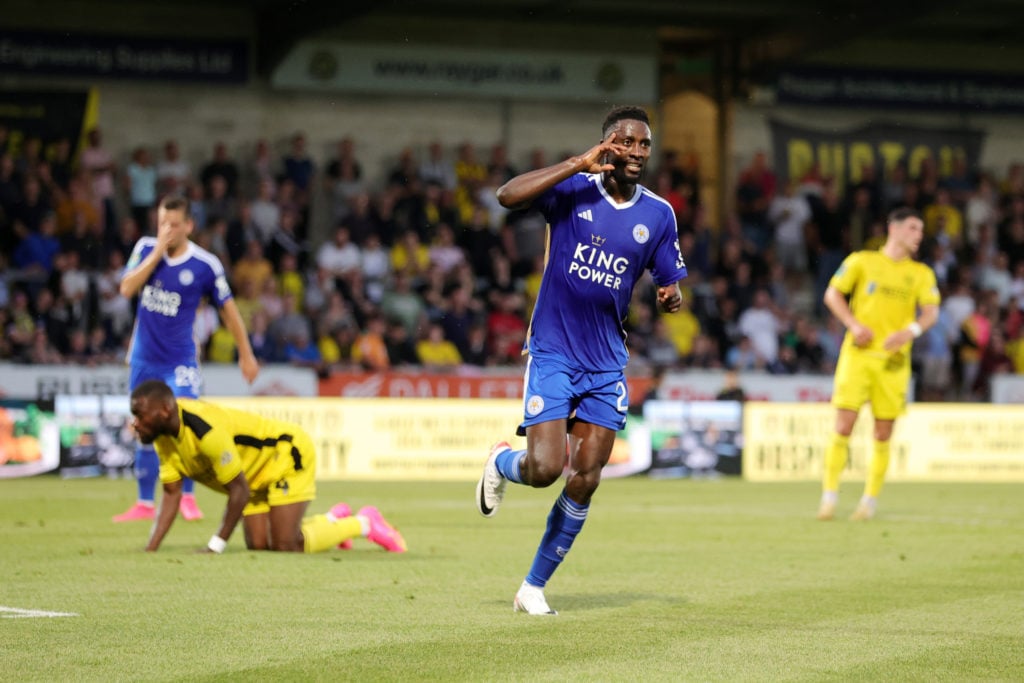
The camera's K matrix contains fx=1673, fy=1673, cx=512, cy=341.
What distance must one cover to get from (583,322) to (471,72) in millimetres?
22043

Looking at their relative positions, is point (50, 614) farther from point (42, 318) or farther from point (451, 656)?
point (42, 318)

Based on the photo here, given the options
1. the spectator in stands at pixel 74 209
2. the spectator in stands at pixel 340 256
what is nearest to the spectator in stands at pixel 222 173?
the spectator in stands at pixel 340 256

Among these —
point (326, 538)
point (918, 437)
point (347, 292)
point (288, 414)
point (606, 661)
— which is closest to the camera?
point (606, 661)

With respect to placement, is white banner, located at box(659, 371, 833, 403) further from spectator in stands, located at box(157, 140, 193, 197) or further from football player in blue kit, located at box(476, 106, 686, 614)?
football player in blue kit, located at box(476, 106, 686, 614)

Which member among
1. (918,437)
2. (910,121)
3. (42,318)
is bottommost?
(918,437)

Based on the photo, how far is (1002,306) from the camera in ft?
90.7

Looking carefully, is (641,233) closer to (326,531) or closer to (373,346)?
(326,531)

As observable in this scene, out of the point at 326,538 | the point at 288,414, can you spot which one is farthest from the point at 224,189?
the point at 326,538

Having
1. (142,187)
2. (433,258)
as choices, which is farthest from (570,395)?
(142,187)

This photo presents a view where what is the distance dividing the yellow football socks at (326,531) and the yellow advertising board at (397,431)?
822cm

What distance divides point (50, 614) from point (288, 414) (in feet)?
37.3

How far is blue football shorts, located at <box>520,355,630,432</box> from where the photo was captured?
7648mm

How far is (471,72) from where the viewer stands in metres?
29.3

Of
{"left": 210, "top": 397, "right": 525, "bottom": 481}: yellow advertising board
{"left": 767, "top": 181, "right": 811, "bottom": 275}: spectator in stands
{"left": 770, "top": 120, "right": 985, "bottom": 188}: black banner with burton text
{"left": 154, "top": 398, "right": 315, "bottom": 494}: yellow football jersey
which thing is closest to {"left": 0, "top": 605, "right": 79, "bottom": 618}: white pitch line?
{"left": 154, "top": 398, "right": 315, "bottom": 494}: yellow football jersey
